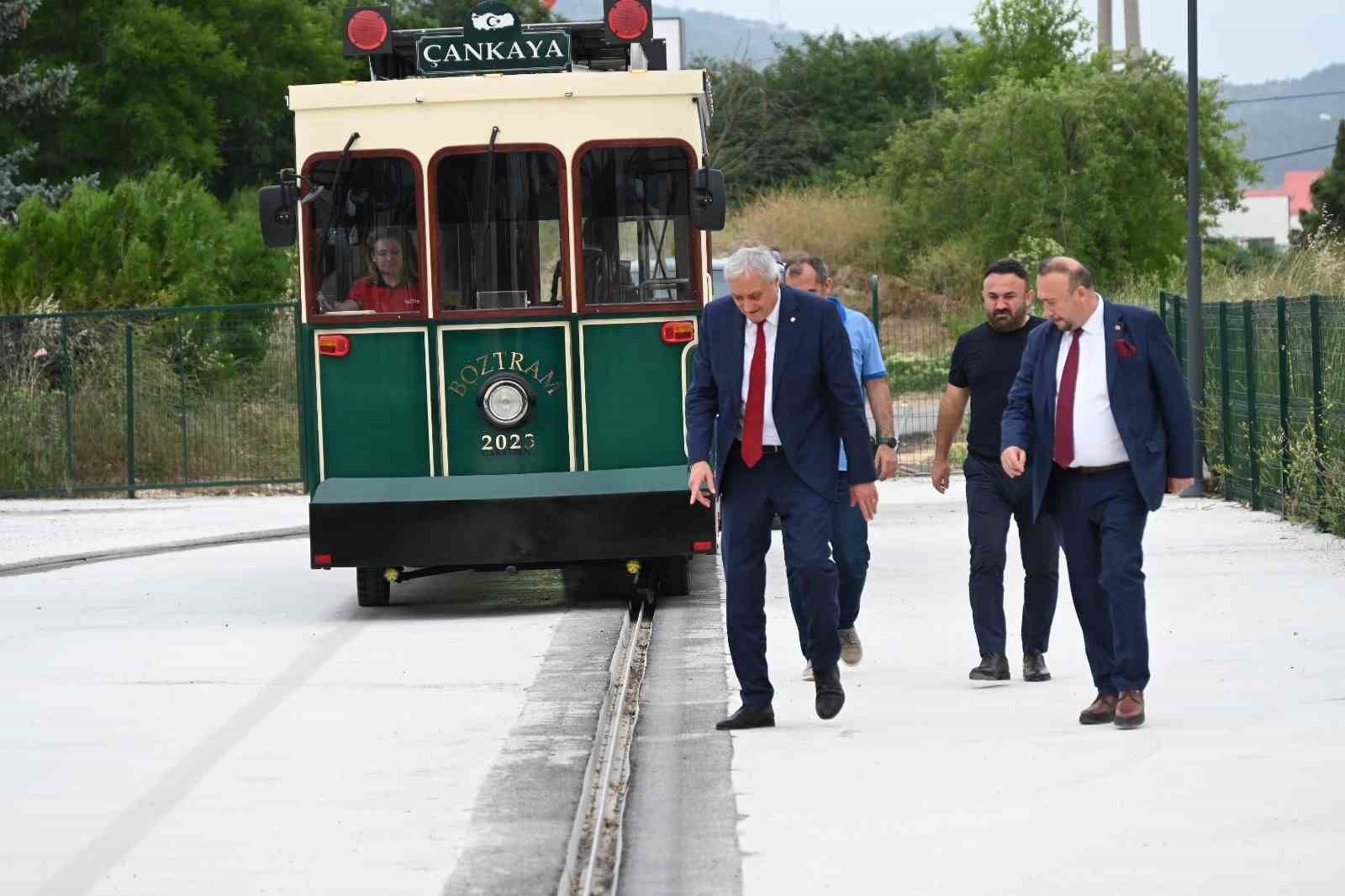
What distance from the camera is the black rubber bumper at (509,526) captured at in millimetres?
12867

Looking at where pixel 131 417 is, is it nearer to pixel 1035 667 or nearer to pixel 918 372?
pixel 918 372

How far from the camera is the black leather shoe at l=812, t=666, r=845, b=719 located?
8.88m

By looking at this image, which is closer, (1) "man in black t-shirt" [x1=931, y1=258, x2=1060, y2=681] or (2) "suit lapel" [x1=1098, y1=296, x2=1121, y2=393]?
(2) "suit lapel" [x1=1098, y1=296, x2=1121, y2=393]

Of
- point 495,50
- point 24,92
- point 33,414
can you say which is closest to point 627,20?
point 495,50

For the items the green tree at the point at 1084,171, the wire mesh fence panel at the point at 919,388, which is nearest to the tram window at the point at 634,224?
the wire mesh fence panel at the point at 919,388

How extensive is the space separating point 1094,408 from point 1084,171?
126 feet

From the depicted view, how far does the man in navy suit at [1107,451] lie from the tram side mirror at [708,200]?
4503mm

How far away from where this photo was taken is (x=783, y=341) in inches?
347

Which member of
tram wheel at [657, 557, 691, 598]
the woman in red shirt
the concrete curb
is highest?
the woman in red shirt

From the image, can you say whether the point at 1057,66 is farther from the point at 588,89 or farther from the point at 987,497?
the point at 987,497

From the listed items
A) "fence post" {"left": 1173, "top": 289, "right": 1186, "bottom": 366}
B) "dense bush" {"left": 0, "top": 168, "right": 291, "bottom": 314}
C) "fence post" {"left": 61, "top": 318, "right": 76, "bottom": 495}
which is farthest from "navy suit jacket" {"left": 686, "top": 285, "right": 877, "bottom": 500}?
"dense bush" {"left": 0, "top": 168, "right": 291, "bottom": 314}

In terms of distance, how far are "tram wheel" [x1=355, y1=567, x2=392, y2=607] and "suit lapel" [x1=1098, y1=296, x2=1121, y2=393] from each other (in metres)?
6.13

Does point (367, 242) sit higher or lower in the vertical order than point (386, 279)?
higher

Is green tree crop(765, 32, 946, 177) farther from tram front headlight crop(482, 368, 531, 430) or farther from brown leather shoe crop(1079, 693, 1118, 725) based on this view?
brown leather shoe crop(1079, 693, 1118, 725)
